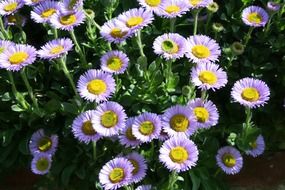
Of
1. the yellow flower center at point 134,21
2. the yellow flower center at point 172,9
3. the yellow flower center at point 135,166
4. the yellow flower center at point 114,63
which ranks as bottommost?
the yellow flower center at point 135,166

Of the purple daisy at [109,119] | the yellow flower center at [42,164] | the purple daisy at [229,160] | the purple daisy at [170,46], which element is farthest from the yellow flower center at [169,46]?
the yellow flower center at [42,164]

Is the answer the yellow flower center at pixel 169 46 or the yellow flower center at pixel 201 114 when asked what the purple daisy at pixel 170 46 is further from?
the yellow flower center at pixel 201 114

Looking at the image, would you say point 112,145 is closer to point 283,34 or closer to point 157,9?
point 157,9

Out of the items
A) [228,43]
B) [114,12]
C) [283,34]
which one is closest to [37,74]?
[114,12]

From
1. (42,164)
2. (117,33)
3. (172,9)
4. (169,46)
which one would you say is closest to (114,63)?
(117,33)

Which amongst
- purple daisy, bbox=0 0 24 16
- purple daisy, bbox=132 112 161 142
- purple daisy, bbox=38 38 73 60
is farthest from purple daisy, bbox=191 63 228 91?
purple daisy, bbox=0 0 24 16

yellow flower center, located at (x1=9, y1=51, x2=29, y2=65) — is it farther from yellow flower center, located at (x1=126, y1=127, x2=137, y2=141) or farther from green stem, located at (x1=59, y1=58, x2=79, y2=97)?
yellow flower center, located at (x1=126, y1=127, x2=137, y2=141)
